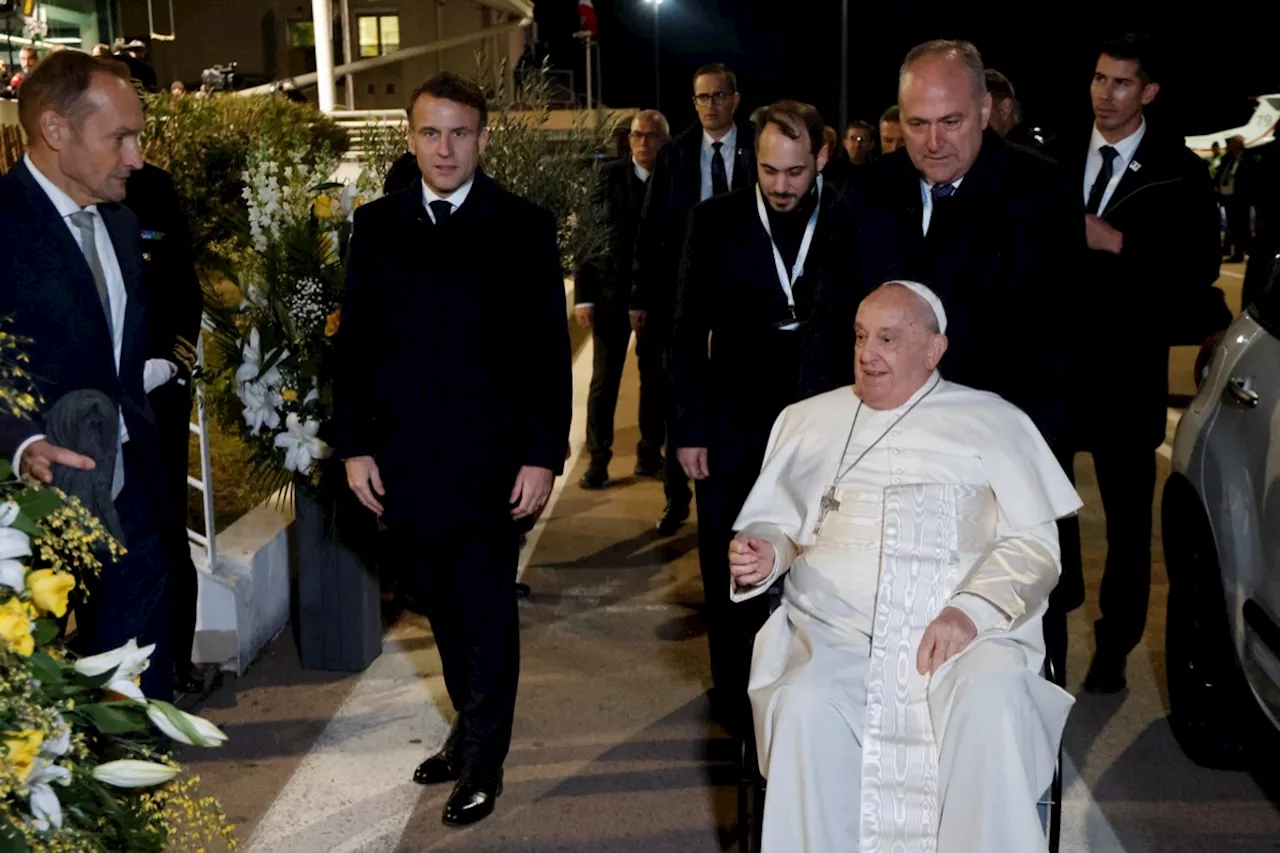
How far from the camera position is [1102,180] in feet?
19.5

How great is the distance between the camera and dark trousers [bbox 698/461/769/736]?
5.40 m

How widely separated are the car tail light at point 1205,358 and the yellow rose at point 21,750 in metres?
4.36

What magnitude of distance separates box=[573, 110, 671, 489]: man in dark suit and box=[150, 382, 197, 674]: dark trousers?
3.71m

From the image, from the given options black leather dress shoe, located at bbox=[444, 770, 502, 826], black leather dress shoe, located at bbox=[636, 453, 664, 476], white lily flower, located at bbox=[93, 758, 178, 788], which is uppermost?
white lily flower, located at bbox=[93, 758, 178, 788]

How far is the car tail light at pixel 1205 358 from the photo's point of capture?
18.0ft

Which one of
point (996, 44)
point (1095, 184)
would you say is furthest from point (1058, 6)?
point (1095, 184)

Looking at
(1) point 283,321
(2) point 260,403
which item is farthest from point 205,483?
(1) point 283,321

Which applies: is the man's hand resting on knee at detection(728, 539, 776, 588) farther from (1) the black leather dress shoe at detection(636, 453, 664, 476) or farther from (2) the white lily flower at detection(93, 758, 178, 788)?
(1) the black leather dress shoe at detection(636, 453, 664, 476)

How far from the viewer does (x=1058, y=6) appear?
2183 inches

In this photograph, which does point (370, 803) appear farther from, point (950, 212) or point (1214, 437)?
point (1214, 437)

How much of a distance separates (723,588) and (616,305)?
4.24 m

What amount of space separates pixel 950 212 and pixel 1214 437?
4.30 feet

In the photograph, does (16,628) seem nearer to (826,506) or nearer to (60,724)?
(60,724)

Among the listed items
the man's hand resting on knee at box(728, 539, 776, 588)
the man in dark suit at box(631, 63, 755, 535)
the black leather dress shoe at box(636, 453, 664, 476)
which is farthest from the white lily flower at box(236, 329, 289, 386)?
the black leather dress shoe at box(636, 453, 664, 476)
